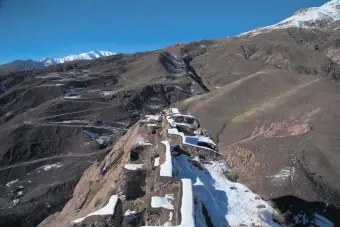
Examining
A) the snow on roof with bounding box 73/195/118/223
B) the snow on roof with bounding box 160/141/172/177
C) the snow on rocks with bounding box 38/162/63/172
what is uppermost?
the snow on rocks with bounding box 38/162/63/172

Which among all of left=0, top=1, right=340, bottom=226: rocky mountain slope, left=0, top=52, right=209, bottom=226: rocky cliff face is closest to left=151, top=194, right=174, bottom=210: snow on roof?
left=0, top=1, right=340, bottom=226: rocky mountain slope

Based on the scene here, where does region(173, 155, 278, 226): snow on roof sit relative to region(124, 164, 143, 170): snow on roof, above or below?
below

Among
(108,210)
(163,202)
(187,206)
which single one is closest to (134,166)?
(163,202)

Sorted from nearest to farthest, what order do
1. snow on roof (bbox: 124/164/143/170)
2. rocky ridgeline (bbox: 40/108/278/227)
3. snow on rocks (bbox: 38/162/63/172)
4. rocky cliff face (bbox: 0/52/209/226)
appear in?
rocky ridgeline (bbox: 40/108/278/227) < snow on roof (bbox: 124/164/143/170) < rocky cliff face (bbox: 0/52/209/226) < snow on rocks (bbox: 38/162/63/172)

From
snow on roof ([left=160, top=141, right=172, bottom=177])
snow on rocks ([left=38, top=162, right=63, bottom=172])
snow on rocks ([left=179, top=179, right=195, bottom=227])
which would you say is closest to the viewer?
snow on rocks ([left=179, top=179, right=195, bottom=227])

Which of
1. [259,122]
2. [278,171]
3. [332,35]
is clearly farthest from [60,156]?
[332,35]

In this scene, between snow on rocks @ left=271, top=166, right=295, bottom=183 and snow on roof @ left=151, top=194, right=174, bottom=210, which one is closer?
snow on roof @ left=151, top=194, right=174, bottom=210

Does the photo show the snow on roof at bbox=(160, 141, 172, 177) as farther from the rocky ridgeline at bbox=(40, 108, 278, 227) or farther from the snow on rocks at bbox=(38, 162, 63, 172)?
the snow on rocks at bbox=(38, 162, 63, 172)

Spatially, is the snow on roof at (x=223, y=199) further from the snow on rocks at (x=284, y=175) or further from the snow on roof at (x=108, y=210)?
the snow on rocks at (x=284, y=175)
